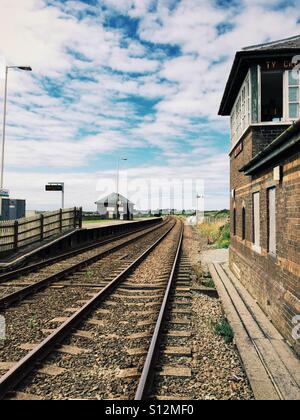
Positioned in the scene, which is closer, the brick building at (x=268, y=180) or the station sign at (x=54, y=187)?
the brick building at (x=268, y=180)

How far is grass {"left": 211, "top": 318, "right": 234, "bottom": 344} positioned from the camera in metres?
5.39

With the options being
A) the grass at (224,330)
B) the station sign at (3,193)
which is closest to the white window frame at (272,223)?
the grass at (224,330)

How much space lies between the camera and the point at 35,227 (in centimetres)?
1573

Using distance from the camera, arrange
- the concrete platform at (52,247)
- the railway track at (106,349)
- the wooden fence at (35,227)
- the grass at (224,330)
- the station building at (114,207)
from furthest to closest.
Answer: the station building at (114,207) → the wooden fence at (35,227) → the concrete platform at (52,247) → the grass at (224,330) → the railway track at (106,349)

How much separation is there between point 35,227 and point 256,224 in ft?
34.7

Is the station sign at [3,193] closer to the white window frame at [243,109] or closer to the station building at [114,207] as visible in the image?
the white window frame at [243,109]

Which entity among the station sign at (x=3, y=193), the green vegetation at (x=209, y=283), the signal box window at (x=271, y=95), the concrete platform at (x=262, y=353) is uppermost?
the signal box window at (x=271, y=95)

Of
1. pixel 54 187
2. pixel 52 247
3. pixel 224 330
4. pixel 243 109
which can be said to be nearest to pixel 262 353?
pixel 224 330

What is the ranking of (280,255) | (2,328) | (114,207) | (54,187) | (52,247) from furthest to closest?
(114,207) < (54,187) < (52,247) < (280,255) < (2,328)

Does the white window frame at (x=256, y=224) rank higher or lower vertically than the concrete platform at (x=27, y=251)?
higher

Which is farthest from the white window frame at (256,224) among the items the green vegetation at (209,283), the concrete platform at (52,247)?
the concrete platform at (52,247)

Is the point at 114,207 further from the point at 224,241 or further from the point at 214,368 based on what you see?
the point at 214,368

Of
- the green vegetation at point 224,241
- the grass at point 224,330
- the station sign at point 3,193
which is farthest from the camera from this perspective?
the green vegetation at point 224,241

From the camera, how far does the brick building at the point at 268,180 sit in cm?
522
